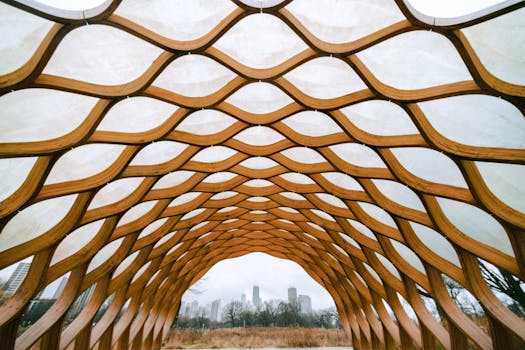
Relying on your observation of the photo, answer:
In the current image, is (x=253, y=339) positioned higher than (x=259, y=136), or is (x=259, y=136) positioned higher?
(x=259, y=136)

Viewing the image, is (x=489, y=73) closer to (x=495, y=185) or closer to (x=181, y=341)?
(x=495, y=185)

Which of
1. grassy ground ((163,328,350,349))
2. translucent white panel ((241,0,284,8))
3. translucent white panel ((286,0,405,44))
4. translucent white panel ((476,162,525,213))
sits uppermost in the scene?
translucent white panel ((286,0,405,44))

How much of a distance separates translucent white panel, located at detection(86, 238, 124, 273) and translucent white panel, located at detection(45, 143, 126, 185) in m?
7.25

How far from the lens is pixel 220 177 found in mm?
19969

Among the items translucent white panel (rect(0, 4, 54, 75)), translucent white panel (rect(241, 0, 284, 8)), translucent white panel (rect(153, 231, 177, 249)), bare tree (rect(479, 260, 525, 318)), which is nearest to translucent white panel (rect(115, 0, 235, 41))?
translucent white panel (rect(241, 0, 284, 8))

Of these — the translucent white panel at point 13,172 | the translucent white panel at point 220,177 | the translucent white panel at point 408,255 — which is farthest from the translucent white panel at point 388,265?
the translucent white panel at point 13,172

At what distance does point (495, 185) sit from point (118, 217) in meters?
17.2

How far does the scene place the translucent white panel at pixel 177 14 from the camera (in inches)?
345

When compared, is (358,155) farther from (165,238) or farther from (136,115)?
(165,238)

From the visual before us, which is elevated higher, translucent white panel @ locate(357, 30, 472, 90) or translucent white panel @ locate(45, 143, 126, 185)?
translucent white panel @ locate(357, 30, 472, 90)

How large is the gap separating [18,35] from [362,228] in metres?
19.8

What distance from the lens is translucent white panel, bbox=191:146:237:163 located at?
17028 mm

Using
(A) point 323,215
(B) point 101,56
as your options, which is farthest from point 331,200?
(B) point 101,56

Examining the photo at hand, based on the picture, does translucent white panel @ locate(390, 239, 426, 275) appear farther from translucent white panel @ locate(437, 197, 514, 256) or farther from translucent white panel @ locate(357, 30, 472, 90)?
translucent white panel @ locate(357, 30, 472, 90)
